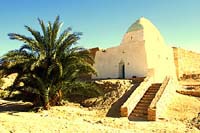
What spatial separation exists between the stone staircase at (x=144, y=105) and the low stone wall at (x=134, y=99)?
0.59 ft

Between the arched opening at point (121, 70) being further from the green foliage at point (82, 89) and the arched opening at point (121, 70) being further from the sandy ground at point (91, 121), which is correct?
the sandy ground at point (91, 121)

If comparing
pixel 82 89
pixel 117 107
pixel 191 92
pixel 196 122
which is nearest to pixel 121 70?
pixel 191 92

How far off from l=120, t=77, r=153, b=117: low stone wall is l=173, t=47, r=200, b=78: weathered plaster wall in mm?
9867

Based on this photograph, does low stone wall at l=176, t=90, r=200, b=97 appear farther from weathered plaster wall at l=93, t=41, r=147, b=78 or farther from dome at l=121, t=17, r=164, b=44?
dome at l=121, t=17, r=164, b=44

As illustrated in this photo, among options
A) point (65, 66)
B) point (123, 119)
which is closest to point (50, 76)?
point (65, 66)

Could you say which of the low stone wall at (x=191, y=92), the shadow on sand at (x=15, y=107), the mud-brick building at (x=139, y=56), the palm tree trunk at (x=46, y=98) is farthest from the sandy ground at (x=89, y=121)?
the mud-brick building at (x=139, y=56)

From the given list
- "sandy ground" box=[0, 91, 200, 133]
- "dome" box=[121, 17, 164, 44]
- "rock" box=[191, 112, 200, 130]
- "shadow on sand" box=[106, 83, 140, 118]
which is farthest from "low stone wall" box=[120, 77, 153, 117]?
"dome" box=[121, 17, 164, 44]

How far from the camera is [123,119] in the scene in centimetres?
1284

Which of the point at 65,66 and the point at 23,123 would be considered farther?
the point at 65,66

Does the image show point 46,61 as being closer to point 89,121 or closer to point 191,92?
point 89,121

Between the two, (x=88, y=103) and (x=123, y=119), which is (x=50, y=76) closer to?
(x=88, y=103)

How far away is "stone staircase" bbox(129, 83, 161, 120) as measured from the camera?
13.4m

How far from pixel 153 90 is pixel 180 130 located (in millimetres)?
4998

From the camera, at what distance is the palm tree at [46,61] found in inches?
550
